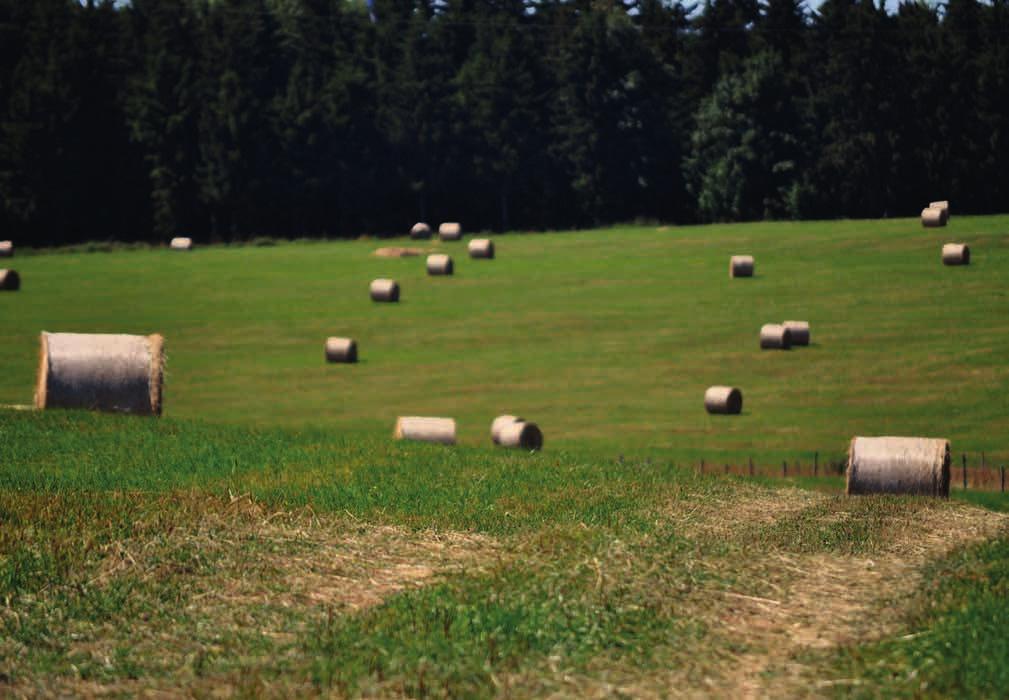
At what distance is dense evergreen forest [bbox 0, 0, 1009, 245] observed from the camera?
310 feet

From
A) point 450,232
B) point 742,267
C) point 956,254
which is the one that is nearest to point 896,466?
point 956,254

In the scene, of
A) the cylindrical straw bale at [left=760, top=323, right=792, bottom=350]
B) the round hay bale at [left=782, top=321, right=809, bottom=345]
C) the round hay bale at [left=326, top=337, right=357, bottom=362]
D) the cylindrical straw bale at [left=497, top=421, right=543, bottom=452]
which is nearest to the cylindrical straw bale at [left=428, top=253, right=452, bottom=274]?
the round hay bale at [left=326, top=337, right=357, bottom=362]

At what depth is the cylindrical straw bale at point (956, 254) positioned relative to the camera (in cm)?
5884

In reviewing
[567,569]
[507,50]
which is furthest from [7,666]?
[507,50]

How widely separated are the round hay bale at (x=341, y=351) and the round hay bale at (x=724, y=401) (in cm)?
1233

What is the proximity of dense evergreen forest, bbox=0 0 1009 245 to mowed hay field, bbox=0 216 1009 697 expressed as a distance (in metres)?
48.9

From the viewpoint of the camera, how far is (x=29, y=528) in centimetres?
1576

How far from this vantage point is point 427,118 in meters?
106

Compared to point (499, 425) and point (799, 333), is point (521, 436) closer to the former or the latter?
point (499, 425)

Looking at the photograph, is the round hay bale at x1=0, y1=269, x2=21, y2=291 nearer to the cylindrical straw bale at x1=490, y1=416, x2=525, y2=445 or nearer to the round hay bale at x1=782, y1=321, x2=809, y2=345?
the round hay bale at x1=782, y1=321, x2=809, y2=345

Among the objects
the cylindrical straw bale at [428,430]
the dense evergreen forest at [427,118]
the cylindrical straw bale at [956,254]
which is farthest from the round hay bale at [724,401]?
the dense evergreen forest at [427,118]

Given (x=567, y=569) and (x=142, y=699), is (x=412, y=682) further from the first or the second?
(x=567, y=569)

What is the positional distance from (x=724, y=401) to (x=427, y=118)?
70056 millimetres

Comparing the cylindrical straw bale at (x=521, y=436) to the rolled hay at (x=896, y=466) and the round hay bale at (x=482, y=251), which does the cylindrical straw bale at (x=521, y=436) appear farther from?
the round hay bale at (x=482, y=251)
